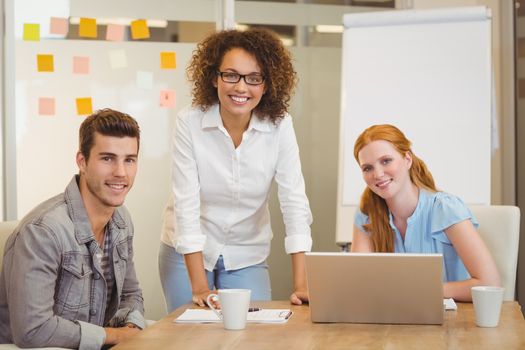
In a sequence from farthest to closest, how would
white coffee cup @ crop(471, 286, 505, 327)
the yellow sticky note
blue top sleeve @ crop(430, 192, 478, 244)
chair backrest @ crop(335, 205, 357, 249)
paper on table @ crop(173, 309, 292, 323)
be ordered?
the yellow sticky note < chair backrest @ crop(335, 205, 357, 249) < blue top sleeve @ crop(430, 192, 478, 244) < paper on table @ crop(173, 309, 292, 323) < white coffee cup @ crop(471, 286, 505, 327)

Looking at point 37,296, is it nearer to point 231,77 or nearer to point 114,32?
point 231,77

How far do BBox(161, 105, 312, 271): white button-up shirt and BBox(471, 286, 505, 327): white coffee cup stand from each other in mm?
825

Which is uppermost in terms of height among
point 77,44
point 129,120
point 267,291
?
point 77,44

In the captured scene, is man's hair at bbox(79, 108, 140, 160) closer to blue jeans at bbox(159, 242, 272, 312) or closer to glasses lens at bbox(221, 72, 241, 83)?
glasses lens at bbox(221, 72, 241, 83)

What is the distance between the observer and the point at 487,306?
1.67 metres

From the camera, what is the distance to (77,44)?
3.88m

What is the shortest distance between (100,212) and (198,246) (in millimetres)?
424

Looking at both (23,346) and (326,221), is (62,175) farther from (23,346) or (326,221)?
(23,346)

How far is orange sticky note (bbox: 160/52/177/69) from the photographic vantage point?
3990 mm

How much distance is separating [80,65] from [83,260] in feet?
7.09

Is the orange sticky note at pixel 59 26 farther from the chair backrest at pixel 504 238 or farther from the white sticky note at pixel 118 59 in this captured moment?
the chair backrest at pixel 504 238

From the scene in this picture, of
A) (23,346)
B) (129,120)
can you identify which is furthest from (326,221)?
(23,346)

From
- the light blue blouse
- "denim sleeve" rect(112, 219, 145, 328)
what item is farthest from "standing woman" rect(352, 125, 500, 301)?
"denim sleeve" rect(112, 219, 145, 328)

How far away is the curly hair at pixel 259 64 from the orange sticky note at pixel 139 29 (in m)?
1.49
